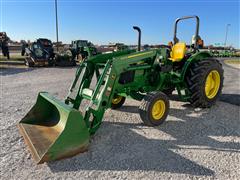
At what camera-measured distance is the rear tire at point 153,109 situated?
4.04 m

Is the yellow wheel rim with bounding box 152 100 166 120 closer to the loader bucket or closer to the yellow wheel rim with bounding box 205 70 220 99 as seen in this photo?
the loader bucket

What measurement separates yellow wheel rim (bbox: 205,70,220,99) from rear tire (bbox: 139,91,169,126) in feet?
6.19

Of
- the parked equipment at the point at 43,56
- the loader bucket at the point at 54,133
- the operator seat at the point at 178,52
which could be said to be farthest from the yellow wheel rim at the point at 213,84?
the parked equipment at the point at 43,56

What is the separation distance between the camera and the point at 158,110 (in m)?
4.36

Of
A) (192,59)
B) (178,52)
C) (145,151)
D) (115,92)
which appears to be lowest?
(145,151)

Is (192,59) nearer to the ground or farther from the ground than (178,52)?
nearer to the ground

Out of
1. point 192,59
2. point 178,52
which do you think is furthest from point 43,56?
point 192,59

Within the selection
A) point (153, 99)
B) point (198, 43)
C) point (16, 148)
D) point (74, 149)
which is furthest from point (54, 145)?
point (198, 43)

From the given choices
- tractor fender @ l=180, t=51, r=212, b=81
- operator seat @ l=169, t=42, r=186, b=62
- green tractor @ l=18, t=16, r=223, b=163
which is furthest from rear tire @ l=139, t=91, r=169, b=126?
operator seat @ l=169, t=42, r=186, b=62

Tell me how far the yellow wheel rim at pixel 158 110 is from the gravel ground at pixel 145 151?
232mm

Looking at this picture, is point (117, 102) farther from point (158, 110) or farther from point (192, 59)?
point (192, 59)

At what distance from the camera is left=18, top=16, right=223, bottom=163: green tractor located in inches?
122

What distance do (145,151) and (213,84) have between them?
3.37m

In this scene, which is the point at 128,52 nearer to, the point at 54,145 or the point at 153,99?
the point at 153,99
